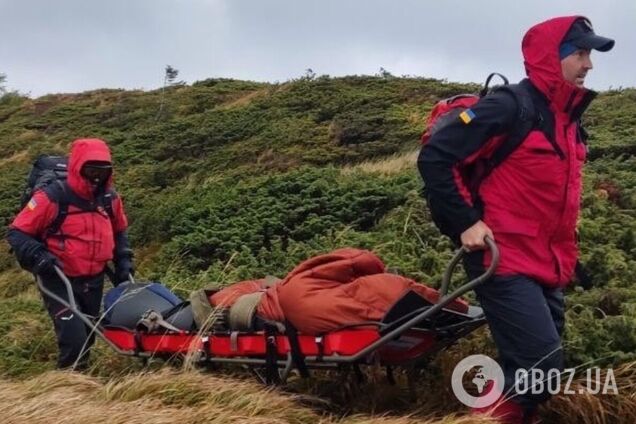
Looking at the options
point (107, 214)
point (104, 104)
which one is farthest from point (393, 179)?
point (104, 104)

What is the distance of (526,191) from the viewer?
12.8 feet

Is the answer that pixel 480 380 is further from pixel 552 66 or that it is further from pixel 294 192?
pixel 294 192

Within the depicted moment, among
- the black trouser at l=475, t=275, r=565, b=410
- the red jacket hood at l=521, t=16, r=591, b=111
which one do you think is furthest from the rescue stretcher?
the red jacket hood at l=521, t=16, r=591, b=111

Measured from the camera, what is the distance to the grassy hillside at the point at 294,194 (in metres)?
6.27

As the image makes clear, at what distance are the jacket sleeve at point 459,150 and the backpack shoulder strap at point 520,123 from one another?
26mm

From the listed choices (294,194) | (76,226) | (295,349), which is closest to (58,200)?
(76,226)

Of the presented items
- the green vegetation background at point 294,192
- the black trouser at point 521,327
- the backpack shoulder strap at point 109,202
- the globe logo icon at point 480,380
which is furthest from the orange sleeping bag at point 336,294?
the backpack shoulder strap at point 109,202

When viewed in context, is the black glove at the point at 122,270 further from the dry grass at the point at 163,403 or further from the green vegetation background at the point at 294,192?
the dry grass at the point at 163,403

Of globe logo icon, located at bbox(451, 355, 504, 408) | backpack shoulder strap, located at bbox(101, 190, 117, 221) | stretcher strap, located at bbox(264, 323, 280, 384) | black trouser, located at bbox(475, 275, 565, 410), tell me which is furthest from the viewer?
backpack shoulder strap, located at bbox(101, 190, 117, 221)

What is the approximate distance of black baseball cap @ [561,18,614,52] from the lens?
155 inches

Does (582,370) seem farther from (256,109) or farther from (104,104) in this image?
(104,104)

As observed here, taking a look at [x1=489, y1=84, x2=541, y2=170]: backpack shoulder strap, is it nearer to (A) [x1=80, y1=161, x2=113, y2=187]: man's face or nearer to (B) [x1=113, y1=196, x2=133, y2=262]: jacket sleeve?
(A) [x1=80, y1=161, x2=113, y2=187]: man's face

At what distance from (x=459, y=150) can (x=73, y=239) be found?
130 inches
